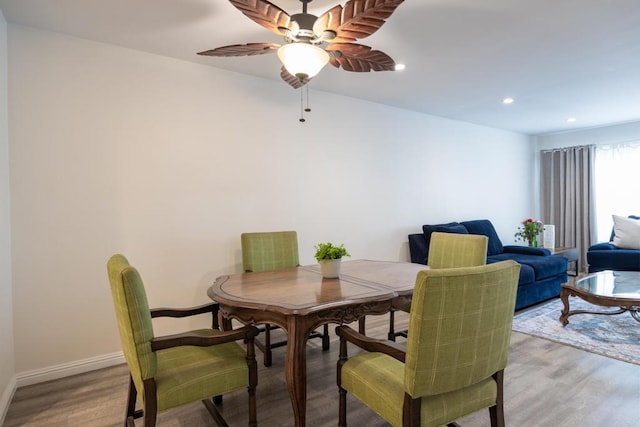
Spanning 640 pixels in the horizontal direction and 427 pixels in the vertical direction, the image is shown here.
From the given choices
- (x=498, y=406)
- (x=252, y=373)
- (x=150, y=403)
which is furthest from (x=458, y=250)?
(x=150, y=403)

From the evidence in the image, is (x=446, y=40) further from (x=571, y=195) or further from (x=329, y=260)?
(x=571, y=195)

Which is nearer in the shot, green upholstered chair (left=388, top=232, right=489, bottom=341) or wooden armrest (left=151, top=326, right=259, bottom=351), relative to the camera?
wooden armrest (left=151, top=326, right=259, bottom=351)

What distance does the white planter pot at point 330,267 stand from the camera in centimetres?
226

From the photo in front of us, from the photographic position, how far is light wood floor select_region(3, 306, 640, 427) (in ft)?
6.41

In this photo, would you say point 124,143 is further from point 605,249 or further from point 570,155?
point 570,155

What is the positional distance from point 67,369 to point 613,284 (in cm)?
493

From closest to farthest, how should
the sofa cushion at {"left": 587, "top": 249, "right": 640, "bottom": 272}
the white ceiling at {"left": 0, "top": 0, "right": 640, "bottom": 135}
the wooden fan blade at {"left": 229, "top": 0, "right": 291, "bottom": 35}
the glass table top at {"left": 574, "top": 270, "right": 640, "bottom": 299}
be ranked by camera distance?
the wooden fan blade at {"left": 229, "top": 0, "right": 291, "bottom": 35} → the white ceiling at {"left": 0, "top": 0, "right": 640, "bottom": 135} → the glass table top at {"left": 574, "top": 270, "right": 640, "bottom": 299} → the sofa cushion at {"left": 587, "top": 249, "right": 640, "bottom": 272}

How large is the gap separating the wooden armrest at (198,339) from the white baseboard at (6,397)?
1.40 meters

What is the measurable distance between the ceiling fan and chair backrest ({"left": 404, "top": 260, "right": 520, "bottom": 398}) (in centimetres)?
130

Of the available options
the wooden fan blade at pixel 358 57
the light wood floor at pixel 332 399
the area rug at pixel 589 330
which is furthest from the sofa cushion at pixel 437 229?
the wooden fan blade at pixel 358 57

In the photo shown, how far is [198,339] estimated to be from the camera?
1.55 metres

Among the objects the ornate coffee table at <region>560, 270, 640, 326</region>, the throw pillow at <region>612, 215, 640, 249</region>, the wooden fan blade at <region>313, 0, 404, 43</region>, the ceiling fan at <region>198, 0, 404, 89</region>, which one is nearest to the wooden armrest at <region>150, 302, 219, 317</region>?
the ceiling fan at <region>198, 0, 404, 89</region>

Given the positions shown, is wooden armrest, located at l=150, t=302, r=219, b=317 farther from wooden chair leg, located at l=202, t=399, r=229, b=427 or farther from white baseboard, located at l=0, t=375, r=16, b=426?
white baseboard, located at l=0, t=375, r=16, b=426

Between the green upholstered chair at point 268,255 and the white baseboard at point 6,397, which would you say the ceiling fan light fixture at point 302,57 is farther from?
the white baseboard at point 6,397
